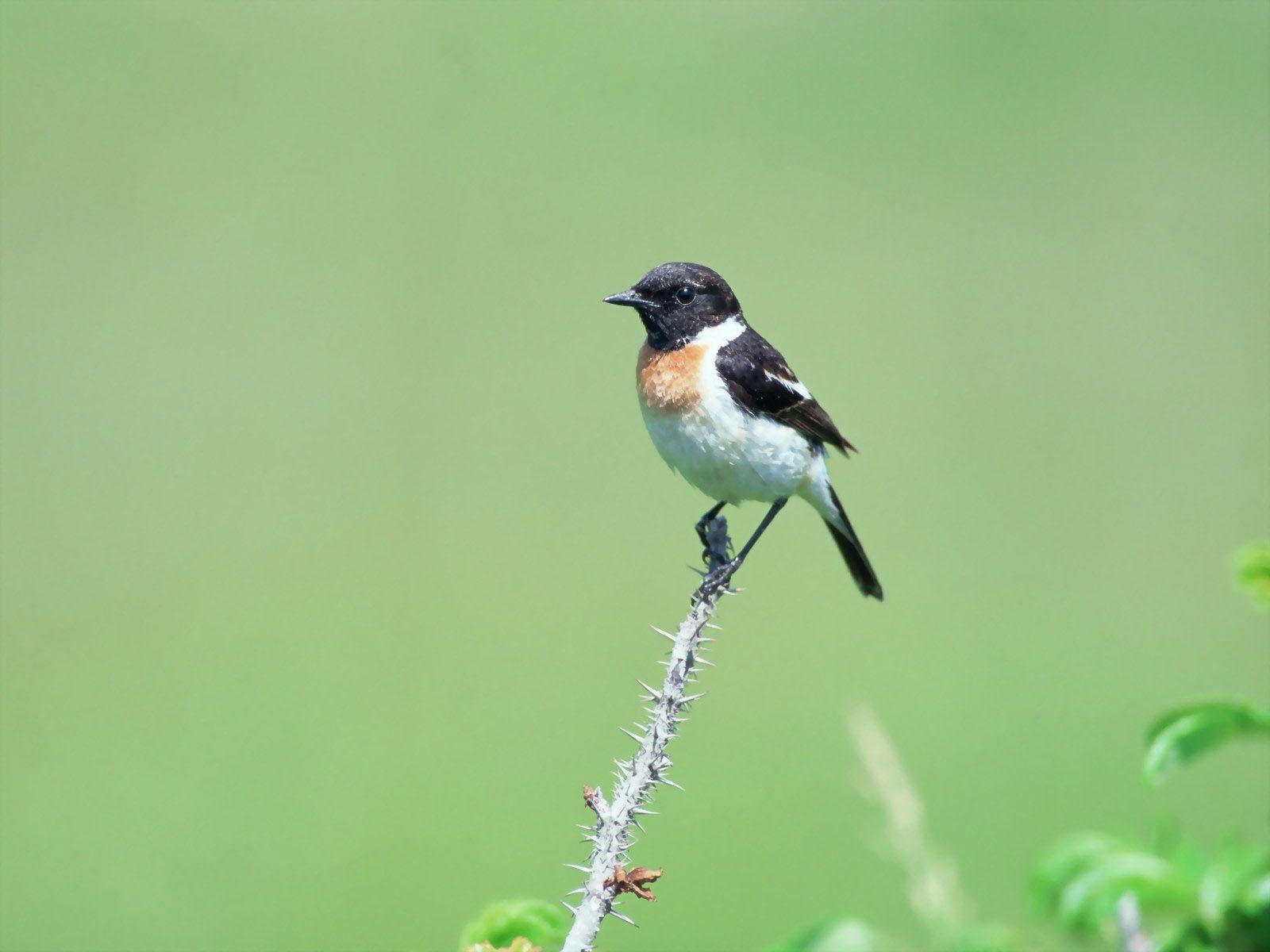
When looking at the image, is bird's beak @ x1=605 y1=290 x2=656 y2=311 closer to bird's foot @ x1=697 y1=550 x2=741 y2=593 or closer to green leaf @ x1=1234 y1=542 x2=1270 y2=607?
bird's foot @ x1=697 y1=550 x2=741 y2=593

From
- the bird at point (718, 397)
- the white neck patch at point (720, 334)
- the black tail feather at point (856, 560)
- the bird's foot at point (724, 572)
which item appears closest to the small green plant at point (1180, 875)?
the bird's foot at point (724, 572)

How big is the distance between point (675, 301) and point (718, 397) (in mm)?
329

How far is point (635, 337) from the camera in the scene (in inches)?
578

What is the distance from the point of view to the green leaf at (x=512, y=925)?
1333 millimetres

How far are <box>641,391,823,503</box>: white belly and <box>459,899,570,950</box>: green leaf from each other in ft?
7.26

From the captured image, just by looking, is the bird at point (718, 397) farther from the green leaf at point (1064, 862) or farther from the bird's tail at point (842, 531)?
the green leaf at point (1064, 862)

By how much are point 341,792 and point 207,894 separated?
1115mm

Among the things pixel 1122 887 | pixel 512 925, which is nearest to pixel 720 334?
pixel 512 925

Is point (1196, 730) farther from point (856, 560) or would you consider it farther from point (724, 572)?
point (856, 560)

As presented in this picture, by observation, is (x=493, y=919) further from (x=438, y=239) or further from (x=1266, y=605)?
(x=438, y=239)

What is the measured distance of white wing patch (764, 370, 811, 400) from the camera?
11.9ft

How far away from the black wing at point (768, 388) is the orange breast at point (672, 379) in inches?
2.7

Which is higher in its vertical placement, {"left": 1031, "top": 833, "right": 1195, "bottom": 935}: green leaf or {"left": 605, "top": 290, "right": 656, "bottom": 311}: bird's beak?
{"left": 605, "top": 290, "right": 656, "bottom": 311}: bird's beak

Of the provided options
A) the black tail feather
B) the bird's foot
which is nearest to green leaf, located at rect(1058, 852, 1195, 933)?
the bird's foot
